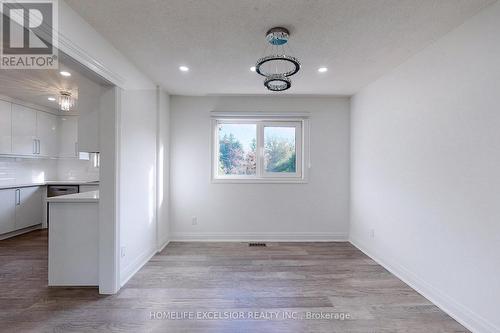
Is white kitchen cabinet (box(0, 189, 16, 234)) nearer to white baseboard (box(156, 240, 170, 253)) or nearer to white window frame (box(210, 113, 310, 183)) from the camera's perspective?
white baseboard (box(156, 240, 170, 253))

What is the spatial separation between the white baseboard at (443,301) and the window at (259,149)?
1.99m

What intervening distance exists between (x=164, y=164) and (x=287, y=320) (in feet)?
9.47

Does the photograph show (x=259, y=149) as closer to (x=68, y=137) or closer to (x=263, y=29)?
(x=263, y=29)

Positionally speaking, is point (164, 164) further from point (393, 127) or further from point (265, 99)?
point (393, 127)

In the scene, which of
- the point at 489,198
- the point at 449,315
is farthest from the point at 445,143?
the point at 449,315

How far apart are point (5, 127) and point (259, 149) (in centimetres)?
457

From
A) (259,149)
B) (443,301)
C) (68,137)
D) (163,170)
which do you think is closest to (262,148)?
(259,149)

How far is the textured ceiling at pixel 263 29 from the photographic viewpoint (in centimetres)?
180

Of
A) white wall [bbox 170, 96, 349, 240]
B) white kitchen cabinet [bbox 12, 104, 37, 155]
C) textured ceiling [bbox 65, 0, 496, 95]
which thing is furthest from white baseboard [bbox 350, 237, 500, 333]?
white kitchen cabinet [bbox 12, 104, 37, 155]

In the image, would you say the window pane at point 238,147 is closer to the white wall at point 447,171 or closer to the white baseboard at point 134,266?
the white baseboard at point 134,266

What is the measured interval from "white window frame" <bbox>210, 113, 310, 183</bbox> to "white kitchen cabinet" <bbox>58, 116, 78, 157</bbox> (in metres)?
3.44

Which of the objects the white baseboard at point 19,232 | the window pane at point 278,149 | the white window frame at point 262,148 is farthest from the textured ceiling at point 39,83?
the window pane at point 278,149

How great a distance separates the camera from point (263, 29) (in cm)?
210

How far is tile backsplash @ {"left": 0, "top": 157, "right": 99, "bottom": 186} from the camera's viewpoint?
4500mm
